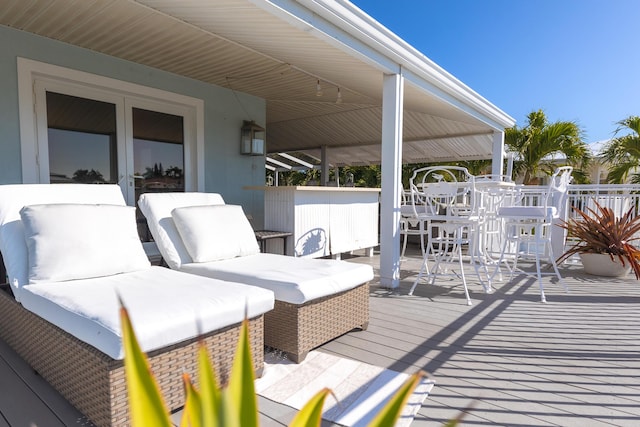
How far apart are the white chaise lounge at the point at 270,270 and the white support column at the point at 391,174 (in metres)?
1.35

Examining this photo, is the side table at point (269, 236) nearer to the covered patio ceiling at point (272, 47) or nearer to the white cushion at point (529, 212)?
the covered patio ceiling at point (272, 47)

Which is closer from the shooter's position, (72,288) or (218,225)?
(72,288)

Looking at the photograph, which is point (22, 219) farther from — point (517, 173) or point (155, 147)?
point (517, 173)

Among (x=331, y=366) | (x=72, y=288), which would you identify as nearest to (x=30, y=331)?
(x=72, y=288)

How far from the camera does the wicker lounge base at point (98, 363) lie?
155 centimetres

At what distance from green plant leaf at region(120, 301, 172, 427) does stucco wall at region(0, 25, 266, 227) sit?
13.8ft

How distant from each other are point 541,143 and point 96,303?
34.5 feet

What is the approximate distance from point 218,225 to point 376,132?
18.6 ft

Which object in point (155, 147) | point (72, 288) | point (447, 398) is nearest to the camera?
point (447, 398)

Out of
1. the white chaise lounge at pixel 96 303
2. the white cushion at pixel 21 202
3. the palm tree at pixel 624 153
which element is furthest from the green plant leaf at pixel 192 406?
the palm tree at pixel 624 153

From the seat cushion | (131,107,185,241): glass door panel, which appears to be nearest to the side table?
the seat cushion

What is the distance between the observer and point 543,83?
21094 millimetres

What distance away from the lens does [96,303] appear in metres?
1.80

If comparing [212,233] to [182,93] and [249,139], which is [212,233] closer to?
[182,93]
